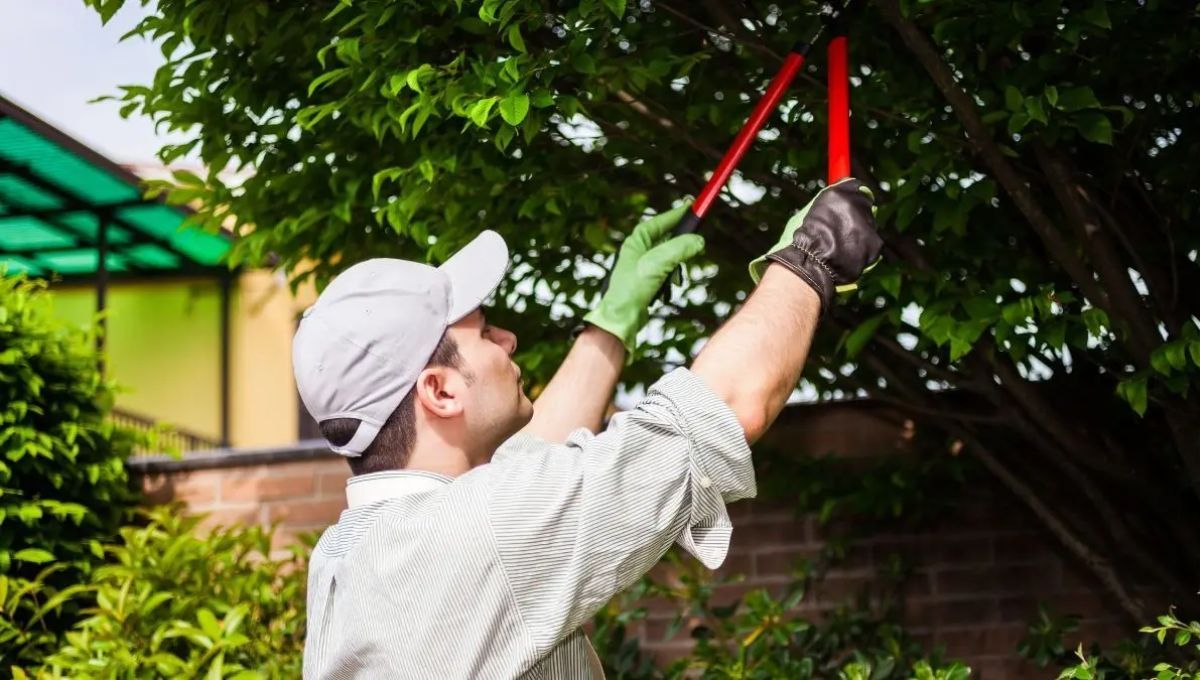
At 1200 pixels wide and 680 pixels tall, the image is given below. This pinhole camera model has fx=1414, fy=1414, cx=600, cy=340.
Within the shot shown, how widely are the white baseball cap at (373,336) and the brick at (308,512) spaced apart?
9.29 ft

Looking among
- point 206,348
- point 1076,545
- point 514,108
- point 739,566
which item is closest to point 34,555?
point 739,566

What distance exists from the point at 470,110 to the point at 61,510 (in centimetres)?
281

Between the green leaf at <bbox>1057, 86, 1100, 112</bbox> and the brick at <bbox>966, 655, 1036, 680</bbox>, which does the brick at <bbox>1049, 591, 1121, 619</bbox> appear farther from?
the green leaf at <bbox>1057, 86, 1100, 112</bbox>

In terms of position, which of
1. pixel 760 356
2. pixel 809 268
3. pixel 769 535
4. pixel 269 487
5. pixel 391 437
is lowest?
pixel 769 535

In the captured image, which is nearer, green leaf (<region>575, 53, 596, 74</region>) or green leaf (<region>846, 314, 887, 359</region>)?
green leaf (<region>575, 53, 596, 74</region>)

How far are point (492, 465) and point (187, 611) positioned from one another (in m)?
2.82

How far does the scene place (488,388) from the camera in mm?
2365

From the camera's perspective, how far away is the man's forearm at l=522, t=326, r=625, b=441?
2828 millimetres

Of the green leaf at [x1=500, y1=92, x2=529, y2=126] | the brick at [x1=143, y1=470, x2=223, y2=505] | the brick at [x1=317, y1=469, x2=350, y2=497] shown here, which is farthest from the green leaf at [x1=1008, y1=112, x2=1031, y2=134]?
the brick at [x1=143, y1=470, x2=223, y2=505]

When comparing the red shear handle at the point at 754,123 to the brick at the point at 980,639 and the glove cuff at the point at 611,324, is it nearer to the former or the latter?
the glove cuff at the point at 611,324

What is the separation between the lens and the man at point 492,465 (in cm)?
196

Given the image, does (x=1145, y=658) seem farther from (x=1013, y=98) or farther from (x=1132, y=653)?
(x=1013, y=98)

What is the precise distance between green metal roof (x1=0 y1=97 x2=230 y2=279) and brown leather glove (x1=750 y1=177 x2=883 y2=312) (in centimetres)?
608

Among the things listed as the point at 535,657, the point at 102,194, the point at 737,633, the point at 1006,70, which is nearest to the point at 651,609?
the point at 737,633
